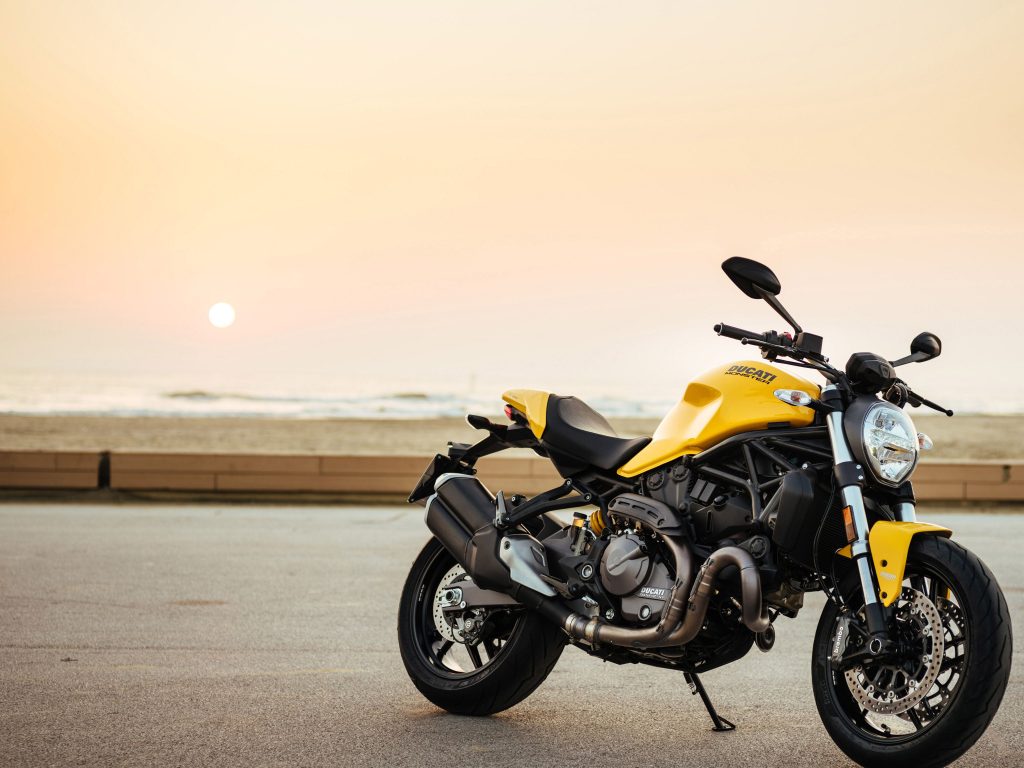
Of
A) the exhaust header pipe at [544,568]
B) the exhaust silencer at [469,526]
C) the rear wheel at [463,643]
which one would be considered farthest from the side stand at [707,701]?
the exhaust silencer at [469,526]

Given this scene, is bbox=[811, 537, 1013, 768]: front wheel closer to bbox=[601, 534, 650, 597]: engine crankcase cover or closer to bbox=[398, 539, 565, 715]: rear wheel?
bbox=[601, 534, 650, 597]: engine crankcase cover

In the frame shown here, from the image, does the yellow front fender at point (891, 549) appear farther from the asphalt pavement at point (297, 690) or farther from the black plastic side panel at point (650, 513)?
the asphalt pavement at point (297, 690)

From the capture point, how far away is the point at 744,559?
13.5 ft

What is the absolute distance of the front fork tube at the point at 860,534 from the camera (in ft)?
12.8

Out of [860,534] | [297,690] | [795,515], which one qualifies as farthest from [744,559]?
[297,690]

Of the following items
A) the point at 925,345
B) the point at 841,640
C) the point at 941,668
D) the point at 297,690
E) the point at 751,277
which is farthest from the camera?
the point at 297,690

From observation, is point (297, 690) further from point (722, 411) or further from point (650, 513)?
point (722, 411)

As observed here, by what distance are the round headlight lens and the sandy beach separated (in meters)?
20.2

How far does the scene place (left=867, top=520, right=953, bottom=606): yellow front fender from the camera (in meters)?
3.87

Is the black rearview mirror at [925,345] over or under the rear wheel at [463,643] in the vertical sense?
over

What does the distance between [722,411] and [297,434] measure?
97.0 feet

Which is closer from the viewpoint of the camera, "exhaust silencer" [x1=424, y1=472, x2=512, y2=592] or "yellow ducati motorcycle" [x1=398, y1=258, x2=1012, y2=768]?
"yellow ducati motorcycle" [x1=398, y1=258, x2=1012, y2=768]

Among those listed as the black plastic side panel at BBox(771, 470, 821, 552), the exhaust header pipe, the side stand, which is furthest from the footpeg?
the black plastic side panel at BBox(771, 470, 821, 552)

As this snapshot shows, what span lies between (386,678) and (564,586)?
1330 millimetres
